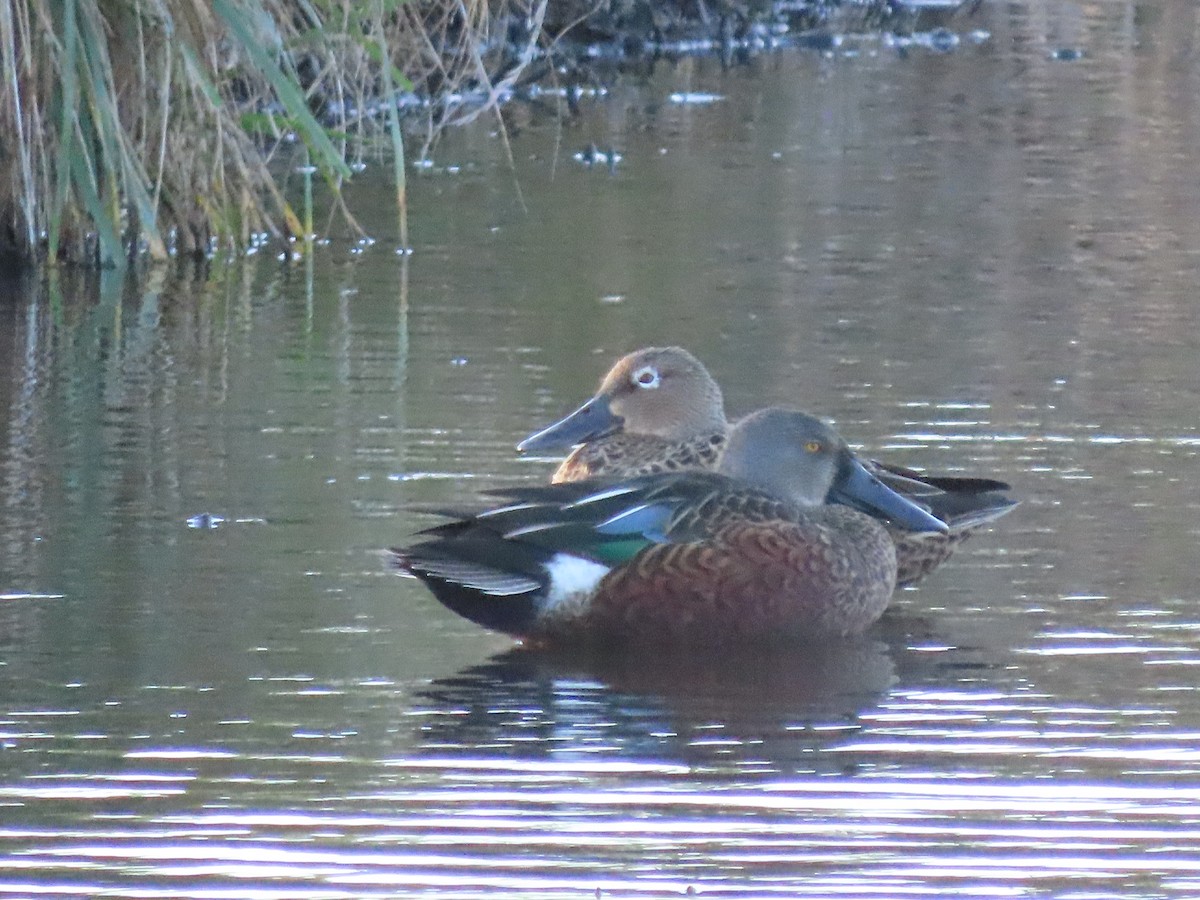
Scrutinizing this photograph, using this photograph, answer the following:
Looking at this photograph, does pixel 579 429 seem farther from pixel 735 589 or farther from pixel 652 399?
pixel 735 589

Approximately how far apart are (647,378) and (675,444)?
333 millimetres

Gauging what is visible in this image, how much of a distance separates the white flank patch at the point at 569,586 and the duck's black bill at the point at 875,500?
0.83 meters

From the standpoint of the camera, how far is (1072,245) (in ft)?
38.9

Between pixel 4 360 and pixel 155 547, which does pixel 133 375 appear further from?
pixel 155 547

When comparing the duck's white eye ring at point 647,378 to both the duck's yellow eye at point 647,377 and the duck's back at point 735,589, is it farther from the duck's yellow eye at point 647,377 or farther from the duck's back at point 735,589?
the duck's back at point 735,589

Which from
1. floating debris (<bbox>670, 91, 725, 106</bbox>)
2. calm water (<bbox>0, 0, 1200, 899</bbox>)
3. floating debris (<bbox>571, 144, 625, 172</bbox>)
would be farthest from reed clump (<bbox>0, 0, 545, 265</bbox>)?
floating debris (<bbox>670, 91, 725, 106</bbox>)

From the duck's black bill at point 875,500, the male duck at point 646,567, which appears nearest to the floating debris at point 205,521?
the male duck at point 646,567

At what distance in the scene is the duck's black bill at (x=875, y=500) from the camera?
20.3ft

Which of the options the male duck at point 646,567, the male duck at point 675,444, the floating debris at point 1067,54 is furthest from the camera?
the floating debris at point 1067,54

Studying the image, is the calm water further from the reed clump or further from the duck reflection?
the reed clump

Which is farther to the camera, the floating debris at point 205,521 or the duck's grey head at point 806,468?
the floating debris at point 205,521

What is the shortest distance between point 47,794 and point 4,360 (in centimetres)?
474

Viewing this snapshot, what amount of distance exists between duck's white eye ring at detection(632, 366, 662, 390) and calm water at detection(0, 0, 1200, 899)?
425 mm

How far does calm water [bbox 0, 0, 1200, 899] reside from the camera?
173 inches
